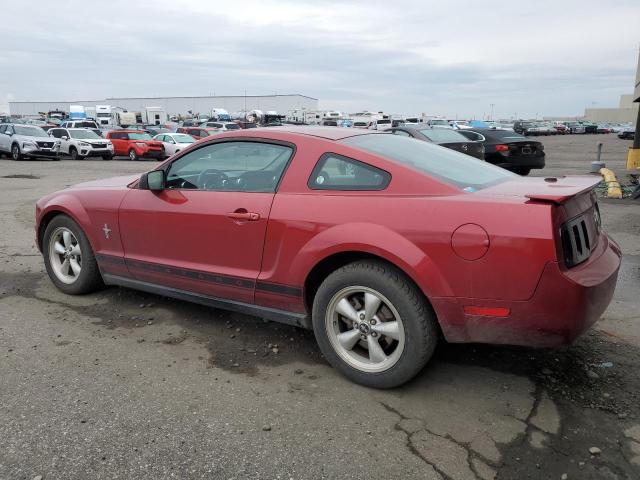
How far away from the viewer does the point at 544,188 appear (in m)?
3.09

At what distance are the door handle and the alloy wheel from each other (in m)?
0.76

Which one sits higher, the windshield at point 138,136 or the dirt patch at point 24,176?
the windshield at point 138,136

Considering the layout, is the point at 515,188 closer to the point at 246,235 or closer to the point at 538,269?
the point at 538,269

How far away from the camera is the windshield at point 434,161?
10.8ft

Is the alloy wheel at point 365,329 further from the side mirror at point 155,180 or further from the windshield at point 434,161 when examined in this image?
the side mirror at point 155,180

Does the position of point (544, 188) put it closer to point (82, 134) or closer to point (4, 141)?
point (4, 141)

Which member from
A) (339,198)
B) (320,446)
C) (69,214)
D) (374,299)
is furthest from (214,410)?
(69,214)

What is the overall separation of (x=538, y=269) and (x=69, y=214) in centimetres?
390

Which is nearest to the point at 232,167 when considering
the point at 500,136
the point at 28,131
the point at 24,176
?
the point at 500,136

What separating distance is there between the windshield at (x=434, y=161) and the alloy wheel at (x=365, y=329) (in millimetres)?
834

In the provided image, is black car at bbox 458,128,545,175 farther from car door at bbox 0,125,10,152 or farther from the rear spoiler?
car door at bbox 0,125,10,152

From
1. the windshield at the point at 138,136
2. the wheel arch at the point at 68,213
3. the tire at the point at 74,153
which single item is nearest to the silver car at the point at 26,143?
the tire at the point at 74,153

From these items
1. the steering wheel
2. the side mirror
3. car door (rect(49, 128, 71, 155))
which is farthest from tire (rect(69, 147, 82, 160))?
the steering wheel

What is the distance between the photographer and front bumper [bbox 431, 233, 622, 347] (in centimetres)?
267
